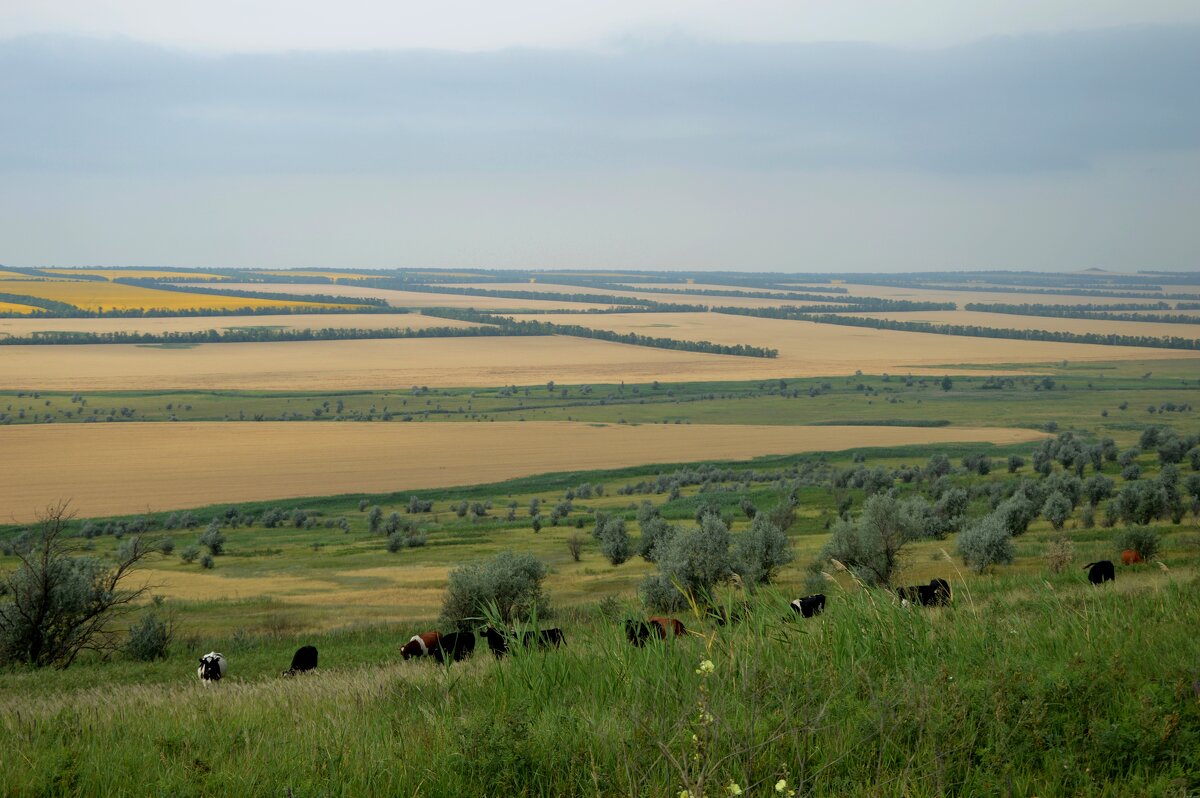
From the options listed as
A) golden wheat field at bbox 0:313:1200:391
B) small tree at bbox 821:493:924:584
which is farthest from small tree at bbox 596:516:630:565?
golden wheat field at bbox 0:313:1200:391

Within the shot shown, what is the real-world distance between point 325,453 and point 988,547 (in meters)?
59.6

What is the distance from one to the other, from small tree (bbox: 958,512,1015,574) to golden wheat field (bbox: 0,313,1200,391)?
95080 millimetres

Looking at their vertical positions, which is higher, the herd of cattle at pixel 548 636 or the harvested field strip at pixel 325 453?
the herd of cattle at pixel 548 636

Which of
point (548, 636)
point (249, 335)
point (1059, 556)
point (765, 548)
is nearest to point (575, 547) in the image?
point (765, 548)

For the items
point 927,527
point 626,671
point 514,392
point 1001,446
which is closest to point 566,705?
point 626,671

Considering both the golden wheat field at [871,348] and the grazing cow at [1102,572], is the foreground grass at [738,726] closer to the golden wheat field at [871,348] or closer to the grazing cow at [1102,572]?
the grazing cow at [1102,572]

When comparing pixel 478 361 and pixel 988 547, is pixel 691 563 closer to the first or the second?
pixel 988 547

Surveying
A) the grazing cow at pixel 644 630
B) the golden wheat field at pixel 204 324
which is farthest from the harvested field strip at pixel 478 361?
the grazing cow at pixel 644 630

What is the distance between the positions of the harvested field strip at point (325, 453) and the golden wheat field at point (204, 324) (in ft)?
274

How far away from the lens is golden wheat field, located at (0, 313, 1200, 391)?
121875 millimetres

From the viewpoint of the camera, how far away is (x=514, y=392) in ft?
390

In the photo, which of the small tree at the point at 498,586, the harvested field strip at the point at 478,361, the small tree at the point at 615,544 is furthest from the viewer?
the harvested field strip at the point at 478,361

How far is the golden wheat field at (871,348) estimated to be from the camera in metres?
145

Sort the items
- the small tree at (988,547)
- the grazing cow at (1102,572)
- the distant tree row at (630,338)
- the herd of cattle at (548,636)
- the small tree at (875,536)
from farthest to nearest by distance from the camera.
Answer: the distant tree row at (630,338) < the small tree at (875,536) < the small tree at (988,547) < the grazing cow at (1102,572) < the herd of cattle at (548,636)
